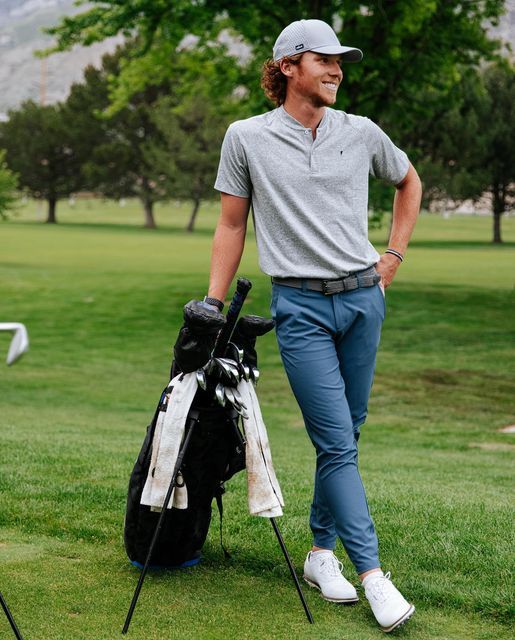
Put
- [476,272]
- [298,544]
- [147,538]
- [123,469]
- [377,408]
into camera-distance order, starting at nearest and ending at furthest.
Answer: [147,538], [298,544], [123,469], [377,408], [476,272]

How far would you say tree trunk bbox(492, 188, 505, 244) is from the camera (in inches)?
2514

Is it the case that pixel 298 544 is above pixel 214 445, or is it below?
below

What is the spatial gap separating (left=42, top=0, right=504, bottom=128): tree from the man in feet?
57.5

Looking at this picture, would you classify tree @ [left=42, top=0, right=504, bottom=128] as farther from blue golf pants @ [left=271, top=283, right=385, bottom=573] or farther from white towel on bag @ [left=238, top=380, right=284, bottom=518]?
white towel on bag @ [left=238, top=380, right=284, bottom=518]

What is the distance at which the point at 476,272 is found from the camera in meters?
37.0

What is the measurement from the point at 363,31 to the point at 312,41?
65.4 ft

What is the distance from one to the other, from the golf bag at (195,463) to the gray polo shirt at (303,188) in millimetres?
325

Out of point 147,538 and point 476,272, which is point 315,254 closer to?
point 147,538

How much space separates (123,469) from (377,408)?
25.5 ft

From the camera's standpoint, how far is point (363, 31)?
2323cm

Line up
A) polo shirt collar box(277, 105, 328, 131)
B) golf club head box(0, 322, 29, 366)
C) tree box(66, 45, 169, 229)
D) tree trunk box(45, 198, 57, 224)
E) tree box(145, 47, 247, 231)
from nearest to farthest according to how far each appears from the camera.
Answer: golf club head box(0, 322, 29, 366), polo shirt collar box(277, 105, 328, 131), tree box(145, 47, 247, 231), tree trunk box(45, 198, 57, 224), tree box(66, 45, 169, 229)

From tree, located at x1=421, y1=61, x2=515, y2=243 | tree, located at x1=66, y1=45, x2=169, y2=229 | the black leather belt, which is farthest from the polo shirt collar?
tree, located at x1=66, y1=45, x2=169, y2=229

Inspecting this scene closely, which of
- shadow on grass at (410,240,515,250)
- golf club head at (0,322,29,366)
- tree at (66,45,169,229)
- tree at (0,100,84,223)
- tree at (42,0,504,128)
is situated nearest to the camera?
golf club head at (0,322,29,366)

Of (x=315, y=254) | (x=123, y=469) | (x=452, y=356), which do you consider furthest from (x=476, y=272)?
(x=315, y=254)
